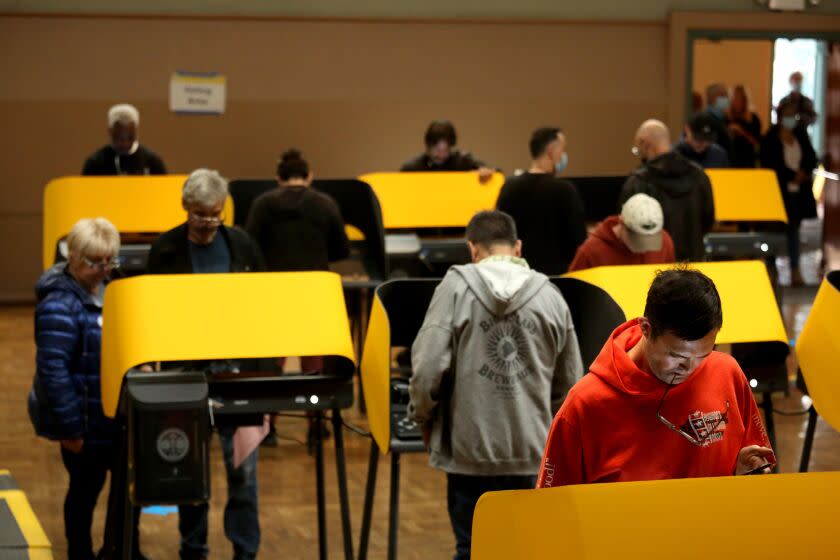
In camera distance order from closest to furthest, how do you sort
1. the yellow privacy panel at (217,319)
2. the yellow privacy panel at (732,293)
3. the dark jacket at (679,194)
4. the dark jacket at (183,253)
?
the yellow privacy panel at (217,319) → the yellow privacy panel at (732,293) → the dark jacket at (183,253) → the dark jacket at (679,194)

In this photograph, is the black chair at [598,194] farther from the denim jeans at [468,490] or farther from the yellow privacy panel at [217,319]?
the denim jeans at [468,490]

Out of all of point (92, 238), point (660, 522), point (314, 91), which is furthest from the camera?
point (314, 91)

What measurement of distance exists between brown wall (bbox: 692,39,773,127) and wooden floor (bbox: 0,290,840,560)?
8814 millimetres

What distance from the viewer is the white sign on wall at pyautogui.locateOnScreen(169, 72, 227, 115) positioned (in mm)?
9688

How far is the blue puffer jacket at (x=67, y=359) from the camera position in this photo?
13.3 feet

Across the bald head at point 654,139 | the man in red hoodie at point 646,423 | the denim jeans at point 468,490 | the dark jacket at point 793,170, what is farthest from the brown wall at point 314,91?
the man in red hoodie at point 646,423

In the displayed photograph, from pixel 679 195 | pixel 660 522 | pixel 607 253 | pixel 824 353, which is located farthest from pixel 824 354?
pixel 660 522

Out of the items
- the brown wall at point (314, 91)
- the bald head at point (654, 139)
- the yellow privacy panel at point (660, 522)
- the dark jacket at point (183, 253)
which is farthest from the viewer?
the brown wall at point (314, 91)

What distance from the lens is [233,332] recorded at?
3957 mm

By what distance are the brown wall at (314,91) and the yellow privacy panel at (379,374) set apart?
589 cm

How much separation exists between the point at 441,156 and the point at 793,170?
3980mm

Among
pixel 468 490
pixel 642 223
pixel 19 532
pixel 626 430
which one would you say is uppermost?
pixel 642 223

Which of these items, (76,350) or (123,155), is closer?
(76,350)

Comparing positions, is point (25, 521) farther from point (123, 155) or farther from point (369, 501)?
point (123, 155)
